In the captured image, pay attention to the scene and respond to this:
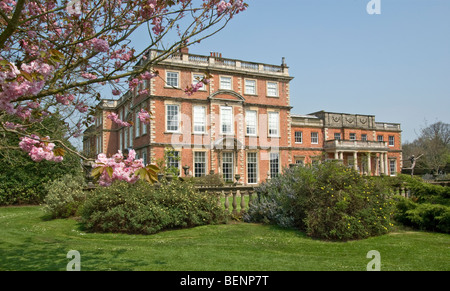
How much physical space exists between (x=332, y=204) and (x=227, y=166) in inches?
791

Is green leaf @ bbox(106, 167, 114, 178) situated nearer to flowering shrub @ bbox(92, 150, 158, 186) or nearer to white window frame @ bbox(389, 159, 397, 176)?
flowering shrub @ bbox(92, 150, 158, 186)

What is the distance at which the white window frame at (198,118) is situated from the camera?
27.7 m

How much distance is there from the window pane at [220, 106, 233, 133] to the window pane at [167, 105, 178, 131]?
3780mm

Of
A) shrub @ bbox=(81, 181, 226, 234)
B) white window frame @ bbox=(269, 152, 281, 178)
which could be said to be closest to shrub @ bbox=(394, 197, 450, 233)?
shrub @ bbox=(81, 181, 226, 234)

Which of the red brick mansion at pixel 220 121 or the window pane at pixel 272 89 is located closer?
the red brick mansion at pixel 220 121

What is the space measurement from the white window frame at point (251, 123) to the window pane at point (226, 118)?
5.05 feet

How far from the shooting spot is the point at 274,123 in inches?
1214

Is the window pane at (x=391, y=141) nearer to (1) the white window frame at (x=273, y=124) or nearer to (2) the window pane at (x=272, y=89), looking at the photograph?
(1) the white window frame at (x=273, y=124)

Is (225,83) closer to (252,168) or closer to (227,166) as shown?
(227,166)

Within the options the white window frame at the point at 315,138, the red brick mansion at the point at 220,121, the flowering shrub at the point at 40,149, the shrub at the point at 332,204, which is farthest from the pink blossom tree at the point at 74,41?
the white window frame at the point at 315,138

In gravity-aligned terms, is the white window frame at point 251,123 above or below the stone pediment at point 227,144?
above

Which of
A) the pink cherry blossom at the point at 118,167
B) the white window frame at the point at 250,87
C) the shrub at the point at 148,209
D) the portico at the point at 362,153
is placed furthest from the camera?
A: the portico at the point at 362,153

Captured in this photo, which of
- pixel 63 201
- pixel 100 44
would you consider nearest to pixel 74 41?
pixel 100 44

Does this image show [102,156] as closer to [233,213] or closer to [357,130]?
[233,213]
